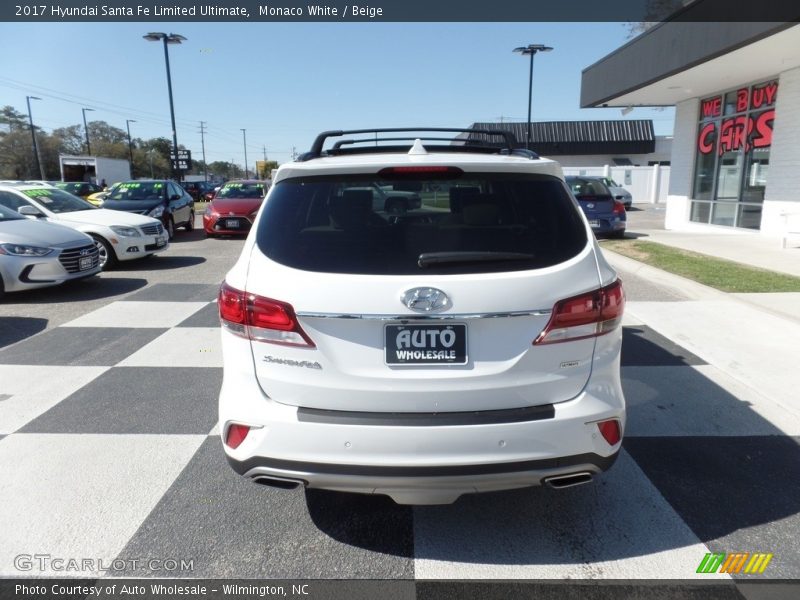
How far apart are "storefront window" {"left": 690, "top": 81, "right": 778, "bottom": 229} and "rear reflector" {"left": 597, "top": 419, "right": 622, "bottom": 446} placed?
1508 centimetres

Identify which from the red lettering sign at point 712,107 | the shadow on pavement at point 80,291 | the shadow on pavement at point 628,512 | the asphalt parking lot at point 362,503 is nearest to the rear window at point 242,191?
the shadow on pavement at point 80,291

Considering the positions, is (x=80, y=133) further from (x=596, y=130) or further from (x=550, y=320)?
(x=550, y=320)

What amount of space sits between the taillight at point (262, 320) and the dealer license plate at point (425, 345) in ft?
1.10

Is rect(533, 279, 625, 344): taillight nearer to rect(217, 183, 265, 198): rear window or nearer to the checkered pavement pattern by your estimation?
the checkered pavement pattern

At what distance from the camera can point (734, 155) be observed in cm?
1605

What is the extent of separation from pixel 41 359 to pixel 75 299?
118 inches

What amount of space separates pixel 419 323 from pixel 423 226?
0.58 metres

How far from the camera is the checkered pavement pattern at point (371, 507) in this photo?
8.65ft

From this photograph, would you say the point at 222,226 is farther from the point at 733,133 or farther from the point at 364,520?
the point at 733,133

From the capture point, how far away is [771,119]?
14445mm

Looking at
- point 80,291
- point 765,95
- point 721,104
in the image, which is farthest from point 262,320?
point 721,104

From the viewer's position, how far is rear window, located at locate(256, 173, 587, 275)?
2.45m

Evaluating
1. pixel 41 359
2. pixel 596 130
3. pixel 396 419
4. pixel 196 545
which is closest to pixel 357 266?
pixel 396 419

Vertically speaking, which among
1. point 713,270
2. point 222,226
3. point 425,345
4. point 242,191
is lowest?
point 713,270
